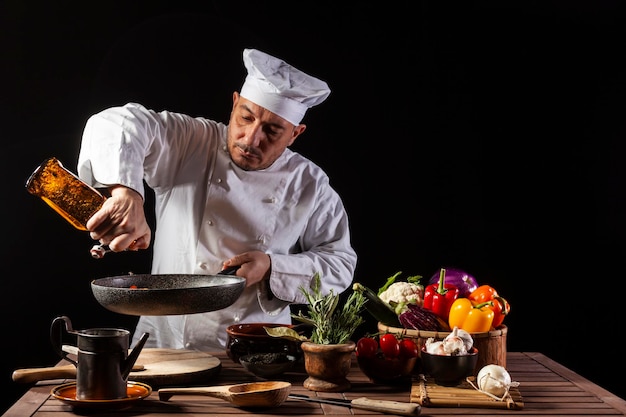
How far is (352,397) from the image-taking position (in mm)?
2045

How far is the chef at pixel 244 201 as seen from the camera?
2988 millimetres

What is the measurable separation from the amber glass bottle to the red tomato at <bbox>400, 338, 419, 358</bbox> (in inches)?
38.6

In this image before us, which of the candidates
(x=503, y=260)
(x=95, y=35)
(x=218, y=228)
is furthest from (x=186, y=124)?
(x=503, y=260)

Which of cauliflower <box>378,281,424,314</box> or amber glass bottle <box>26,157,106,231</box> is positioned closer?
amber glass bottle <box>26,157,106,231</box>

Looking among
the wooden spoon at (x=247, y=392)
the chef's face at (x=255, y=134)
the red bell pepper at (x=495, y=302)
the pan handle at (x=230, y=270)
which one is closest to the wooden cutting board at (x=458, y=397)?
the red bell pepper at (x=495, y=302)

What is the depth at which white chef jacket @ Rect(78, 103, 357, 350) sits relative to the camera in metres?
3.01

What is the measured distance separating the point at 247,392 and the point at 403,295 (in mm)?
779

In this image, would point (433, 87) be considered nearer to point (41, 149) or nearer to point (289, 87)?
point (289, 87)

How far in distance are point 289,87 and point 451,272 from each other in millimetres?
956

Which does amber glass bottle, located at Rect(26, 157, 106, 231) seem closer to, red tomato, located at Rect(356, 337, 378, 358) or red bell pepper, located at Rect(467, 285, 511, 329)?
red tomato, located at Rect(356, 337, 378, 358)

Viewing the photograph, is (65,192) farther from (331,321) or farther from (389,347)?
(389,347)

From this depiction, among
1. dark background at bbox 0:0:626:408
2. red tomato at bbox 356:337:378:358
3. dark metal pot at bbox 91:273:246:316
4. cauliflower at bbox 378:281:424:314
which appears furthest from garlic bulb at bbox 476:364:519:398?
dark background at bbox 0:0:626:408

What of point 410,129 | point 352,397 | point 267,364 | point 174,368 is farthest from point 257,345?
point 410,129

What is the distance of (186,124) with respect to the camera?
3.11 meters
